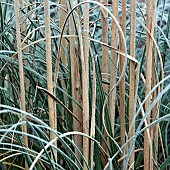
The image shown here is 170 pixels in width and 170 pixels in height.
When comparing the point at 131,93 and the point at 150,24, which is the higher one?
the point at 150,24

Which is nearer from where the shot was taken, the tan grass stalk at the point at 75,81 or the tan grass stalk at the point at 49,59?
the tan grass stalk at the point at 49,59

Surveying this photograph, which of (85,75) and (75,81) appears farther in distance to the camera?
(75,81)

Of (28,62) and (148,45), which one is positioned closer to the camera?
(148,45)

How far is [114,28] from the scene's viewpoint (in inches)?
29.3

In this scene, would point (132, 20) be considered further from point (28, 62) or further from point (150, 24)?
point (28, 62)

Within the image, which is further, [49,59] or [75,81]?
[75,81]

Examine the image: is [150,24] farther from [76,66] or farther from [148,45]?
[76,66]

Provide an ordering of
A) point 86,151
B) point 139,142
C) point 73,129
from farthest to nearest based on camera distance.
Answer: point 139,142, point 73,129, point 86,151

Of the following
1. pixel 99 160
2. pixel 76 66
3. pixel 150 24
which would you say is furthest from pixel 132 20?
pixel 99 160

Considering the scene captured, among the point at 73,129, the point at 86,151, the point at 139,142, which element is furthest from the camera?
the point at 139,142

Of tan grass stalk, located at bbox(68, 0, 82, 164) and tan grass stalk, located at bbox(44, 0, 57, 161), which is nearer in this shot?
tan grass stalk, located at bbox(44, 0, 57, 161)

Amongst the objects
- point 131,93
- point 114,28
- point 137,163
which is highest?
point 114,28

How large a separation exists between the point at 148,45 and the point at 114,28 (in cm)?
7

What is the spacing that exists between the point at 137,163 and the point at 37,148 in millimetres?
210
